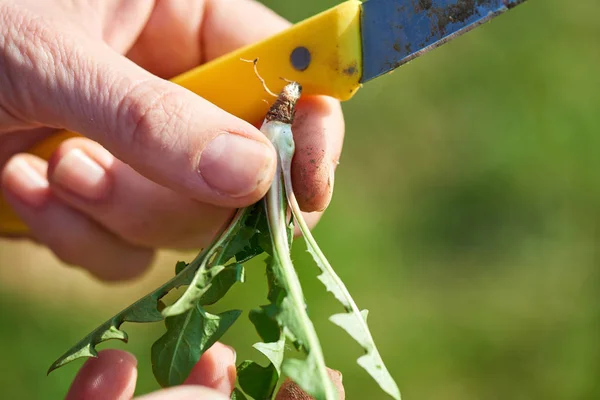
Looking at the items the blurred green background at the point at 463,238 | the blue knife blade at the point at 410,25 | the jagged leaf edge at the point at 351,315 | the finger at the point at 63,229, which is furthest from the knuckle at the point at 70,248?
the blue knife blade at the point at 410,25

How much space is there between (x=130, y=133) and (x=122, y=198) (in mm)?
787

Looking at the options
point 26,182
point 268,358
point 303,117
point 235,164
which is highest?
point 303,117

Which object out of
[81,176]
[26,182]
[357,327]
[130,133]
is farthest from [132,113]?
[26,182]

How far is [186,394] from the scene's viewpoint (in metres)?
1.22

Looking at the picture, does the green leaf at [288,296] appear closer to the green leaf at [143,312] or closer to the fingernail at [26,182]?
the green leaf at [143,312]

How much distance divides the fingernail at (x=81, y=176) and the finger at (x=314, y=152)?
680mm

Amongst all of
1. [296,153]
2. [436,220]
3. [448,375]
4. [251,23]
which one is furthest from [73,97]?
[436,220]

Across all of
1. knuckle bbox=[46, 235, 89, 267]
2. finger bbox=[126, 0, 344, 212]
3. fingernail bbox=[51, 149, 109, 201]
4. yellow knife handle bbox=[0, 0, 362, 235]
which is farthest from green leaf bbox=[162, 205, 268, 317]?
knuckle bbox=[46, 235, 89, 267]

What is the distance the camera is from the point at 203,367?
5.07 ft

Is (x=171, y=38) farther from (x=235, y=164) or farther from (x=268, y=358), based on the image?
(x=268, y=358)

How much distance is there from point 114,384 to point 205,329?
24 cm

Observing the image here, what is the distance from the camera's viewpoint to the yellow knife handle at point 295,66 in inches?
67.1

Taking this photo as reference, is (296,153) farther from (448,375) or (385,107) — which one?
(385,107)

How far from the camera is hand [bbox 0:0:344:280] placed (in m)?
1.49
